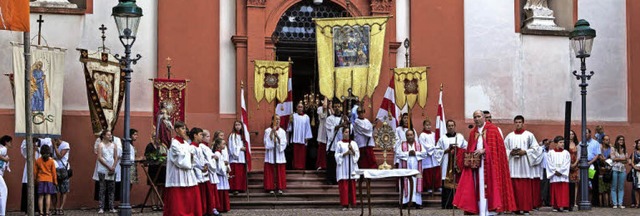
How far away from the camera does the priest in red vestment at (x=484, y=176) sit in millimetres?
17203

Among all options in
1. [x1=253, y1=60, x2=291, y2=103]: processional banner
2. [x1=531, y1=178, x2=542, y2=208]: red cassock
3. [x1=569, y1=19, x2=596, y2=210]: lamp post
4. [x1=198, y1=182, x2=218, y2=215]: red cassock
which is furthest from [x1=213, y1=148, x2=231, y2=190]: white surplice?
[x1=569, y1=19, x2=596, y2=210]: lamp post

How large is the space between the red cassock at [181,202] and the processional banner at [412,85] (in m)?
7.29

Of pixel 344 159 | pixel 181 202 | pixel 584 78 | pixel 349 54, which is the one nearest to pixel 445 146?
pixel 344 159

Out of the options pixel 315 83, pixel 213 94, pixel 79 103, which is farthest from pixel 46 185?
pixel 315 83

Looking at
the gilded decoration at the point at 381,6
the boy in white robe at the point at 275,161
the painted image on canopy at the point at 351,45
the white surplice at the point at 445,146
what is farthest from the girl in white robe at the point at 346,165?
the gilded decoration at the point at 381,6

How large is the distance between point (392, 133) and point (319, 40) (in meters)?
2.86

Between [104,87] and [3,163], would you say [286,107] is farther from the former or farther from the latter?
[3,163]

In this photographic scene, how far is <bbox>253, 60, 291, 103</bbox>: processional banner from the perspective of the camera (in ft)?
76.9

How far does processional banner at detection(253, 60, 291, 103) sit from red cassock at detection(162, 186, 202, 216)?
585 cm

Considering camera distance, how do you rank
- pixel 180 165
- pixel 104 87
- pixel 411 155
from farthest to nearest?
1. pixel 411 155
2. pixel 104 87
3. pixel 180 165

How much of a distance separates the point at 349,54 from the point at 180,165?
229 inches

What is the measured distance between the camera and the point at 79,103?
76.4ft

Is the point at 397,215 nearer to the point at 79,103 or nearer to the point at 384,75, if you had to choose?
the point at 384,75

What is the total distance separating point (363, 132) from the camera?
77.4 ft
